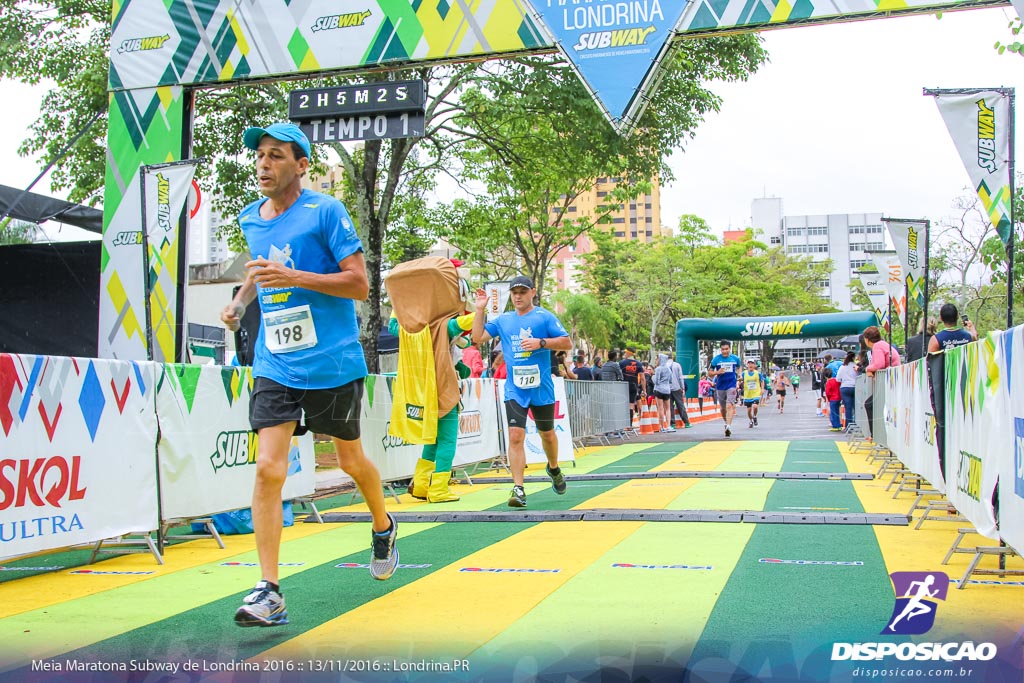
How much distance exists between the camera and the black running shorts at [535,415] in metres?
8.51

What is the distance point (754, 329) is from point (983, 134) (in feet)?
97.5

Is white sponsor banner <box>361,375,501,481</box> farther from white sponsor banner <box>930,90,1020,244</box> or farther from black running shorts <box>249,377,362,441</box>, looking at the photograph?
white sponsor banner <box>930,90,1020,244</box>

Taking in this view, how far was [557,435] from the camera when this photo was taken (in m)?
14.4

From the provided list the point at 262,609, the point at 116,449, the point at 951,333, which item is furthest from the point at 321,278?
the point at 951,333

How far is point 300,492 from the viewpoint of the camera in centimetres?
809

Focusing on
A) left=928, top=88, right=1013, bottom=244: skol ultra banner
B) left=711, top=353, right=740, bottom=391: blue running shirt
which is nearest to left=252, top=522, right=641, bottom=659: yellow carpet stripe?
left=928, top=88, right=1013, bottom=244: skol ultra banner

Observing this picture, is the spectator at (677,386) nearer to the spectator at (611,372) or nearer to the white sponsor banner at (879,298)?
the spectator at (611,372)

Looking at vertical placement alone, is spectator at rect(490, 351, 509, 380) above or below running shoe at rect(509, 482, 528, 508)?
above

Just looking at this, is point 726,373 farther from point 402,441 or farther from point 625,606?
point 625,606

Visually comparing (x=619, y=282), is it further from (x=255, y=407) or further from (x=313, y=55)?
(x=255, y=407)

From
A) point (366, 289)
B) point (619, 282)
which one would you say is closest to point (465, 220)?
point (366, 289)

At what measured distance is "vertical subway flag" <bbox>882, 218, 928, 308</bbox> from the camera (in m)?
14.8

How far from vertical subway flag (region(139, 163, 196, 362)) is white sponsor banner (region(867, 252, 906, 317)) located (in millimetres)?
12997

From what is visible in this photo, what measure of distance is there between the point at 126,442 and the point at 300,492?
7.06 feet
